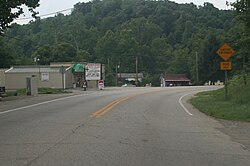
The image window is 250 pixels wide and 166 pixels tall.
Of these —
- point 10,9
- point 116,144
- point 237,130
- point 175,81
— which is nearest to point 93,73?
point 10,9

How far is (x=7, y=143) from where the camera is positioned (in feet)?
34.7

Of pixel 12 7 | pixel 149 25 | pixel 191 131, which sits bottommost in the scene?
pixel 191 131

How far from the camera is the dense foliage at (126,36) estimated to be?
111938 millimetres

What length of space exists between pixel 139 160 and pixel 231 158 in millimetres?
2059

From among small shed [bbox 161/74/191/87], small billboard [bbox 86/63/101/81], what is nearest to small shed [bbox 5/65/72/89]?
small billboard [bbox 86/63/101/81]

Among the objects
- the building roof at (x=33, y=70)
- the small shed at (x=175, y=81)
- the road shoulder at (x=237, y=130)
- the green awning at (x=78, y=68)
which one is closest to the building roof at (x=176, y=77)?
the small shed at (x=175, y=81)

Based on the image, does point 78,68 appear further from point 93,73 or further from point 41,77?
point 93,73

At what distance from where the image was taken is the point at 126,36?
422 feet

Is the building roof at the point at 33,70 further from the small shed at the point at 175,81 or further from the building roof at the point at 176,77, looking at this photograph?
the building roof at the point at 176,77

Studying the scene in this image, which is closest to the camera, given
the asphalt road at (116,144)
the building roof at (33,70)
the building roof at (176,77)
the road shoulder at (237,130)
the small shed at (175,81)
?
the asphalt road at (116,144)

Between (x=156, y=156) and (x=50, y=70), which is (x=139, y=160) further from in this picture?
(x=50, y=70)

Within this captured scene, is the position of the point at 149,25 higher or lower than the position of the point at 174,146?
higher

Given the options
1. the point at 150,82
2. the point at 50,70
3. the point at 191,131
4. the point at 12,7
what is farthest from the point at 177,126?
the point at 150,82

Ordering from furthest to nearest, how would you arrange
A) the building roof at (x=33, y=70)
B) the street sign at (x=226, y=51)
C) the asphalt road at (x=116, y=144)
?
the building roof at (x=33, y=70)
the street sign at (x=226, y=51)
the asphalt road at (x=116, y=144)
